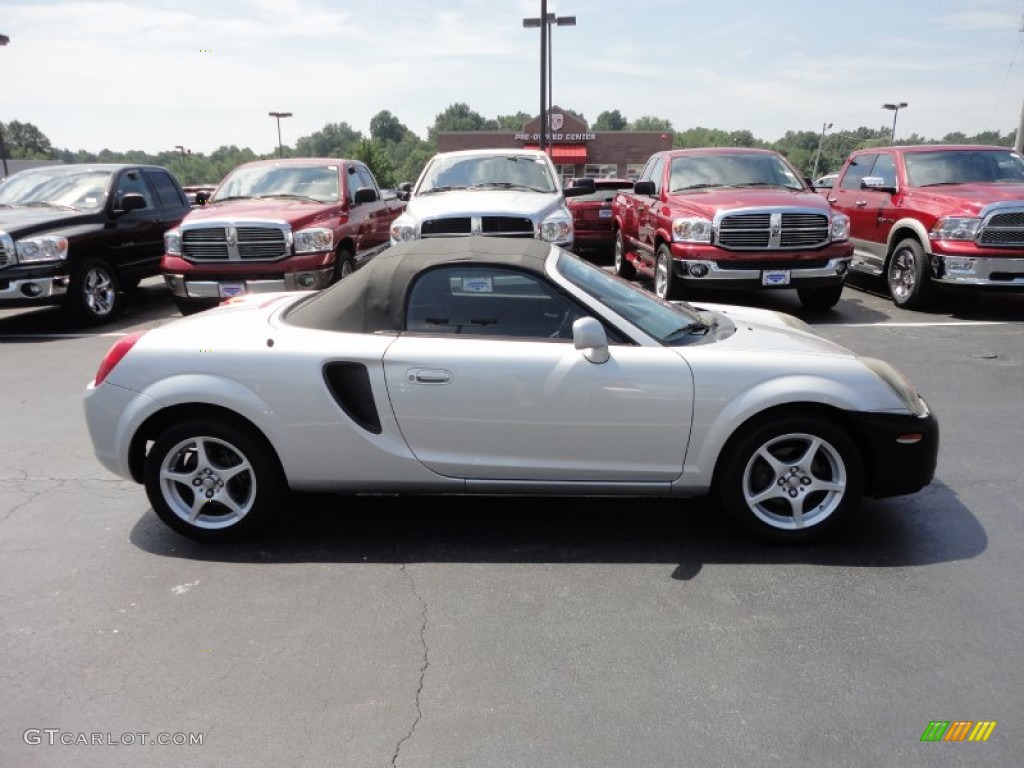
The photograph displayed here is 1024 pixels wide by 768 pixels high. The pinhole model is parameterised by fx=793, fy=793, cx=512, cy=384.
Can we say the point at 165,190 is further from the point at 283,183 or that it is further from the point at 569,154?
the point at 569,154

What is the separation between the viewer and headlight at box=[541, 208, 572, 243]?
9023 millimetres

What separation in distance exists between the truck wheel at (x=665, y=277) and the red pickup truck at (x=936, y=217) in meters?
3.11

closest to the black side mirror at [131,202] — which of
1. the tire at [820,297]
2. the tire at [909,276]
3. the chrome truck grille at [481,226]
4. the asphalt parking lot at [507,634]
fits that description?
the chrome truck grille at [481,226]

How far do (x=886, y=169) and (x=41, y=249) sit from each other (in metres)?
10.9

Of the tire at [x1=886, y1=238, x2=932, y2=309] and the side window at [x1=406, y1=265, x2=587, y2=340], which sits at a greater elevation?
the side window at [x1=406, y1=265, x2=587, y2=340]

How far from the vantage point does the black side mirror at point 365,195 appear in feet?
34.9

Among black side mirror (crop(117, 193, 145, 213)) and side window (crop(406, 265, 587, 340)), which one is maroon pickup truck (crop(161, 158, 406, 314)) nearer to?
black side mirror (crop(117, 193, 145, 213))

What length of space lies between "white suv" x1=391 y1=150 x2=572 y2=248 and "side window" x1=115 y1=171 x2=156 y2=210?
4038 millimetres

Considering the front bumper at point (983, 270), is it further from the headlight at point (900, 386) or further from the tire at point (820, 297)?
the headlight at point (900, 386)

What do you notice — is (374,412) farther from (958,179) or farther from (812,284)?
(958,179)

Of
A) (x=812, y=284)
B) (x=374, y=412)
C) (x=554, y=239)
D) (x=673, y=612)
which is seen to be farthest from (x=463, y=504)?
(x=812, y=284)

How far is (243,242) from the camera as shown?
9.12 m

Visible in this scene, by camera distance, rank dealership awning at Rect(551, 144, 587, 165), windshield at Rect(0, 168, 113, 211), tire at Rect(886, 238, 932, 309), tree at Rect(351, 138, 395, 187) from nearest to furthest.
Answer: tire at Rect(886, 238, 932, 309) → windshield at Rect(0, 168, 113, 211) → dealership awning at Rect(551, 144, 587, 165) → tree at Rect(351, 138, 395, 187)
